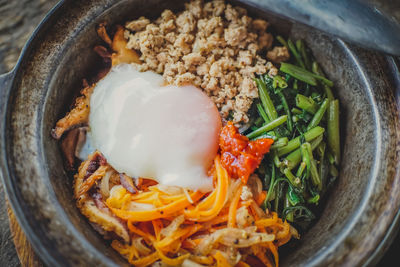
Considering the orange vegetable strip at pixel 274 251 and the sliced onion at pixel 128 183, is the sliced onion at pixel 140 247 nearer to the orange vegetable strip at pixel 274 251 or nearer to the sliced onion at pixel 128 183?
the sliced onion at pixel 128 183

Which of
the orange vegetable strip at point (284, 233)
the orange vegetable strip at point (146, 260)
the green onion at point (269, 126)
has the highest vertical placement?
the green onion at point (269, 126)

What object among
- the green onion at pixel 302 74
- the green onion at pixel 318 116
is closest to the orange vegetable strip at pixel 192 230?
the green onion at pixel 318 116

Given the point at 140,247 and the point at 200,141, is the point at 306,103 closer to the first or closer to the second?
the point at 200,141

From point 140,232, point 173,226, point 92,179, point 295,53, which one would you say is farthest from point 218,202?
point 295,53

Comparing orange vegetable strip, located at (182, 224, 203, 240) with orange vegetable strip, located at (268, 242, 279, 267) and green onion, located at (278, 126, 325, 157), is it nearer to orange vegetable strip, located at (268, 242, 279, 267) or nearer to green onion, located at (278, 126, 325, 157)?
orange vegetable strip, located at (268, 242, 279, 267)

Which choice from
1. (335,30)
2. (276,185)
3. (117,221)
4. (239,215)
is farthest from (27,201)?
(335,30)

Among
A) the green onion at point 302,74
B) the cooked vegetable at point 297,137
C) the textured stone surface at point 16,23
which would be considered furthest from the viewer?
the textured stone surface at point 16,23

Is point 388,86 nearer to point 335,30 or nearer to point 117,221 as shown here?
point 335,30
